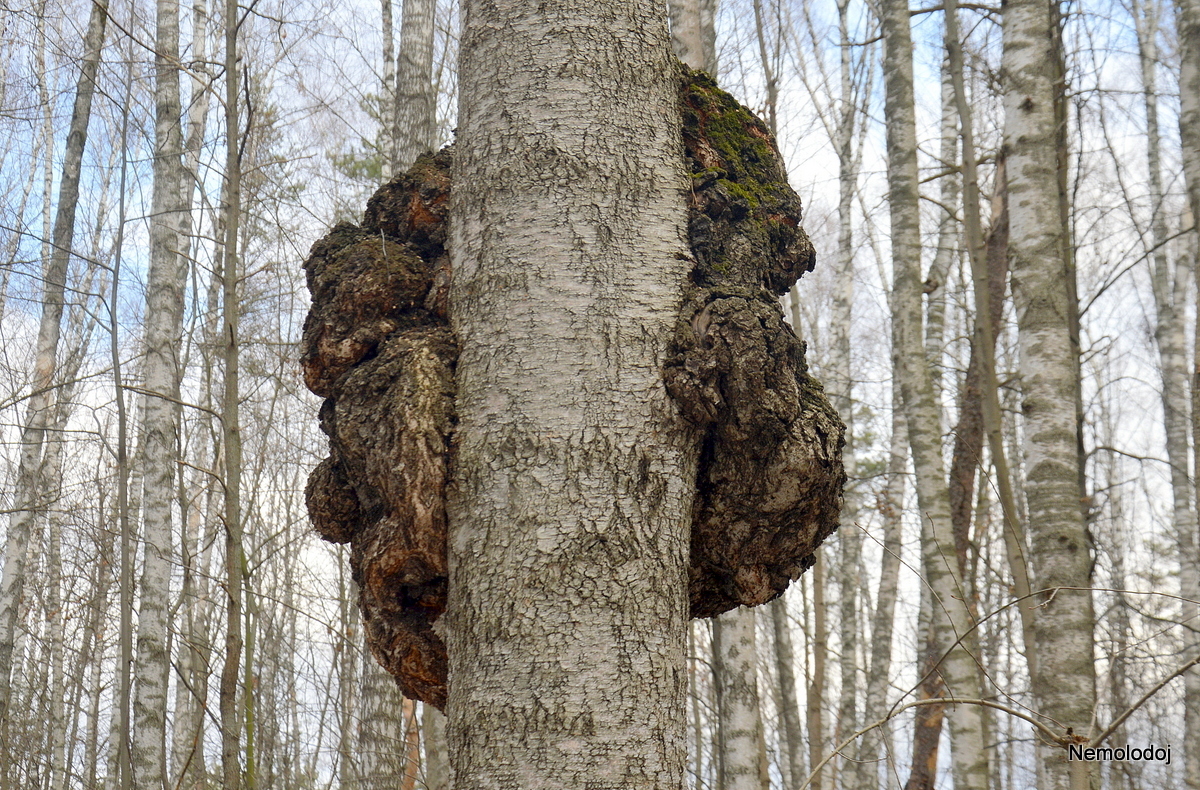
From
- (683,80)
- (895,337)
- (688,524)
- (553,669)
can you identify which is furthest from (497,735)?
(895,337)

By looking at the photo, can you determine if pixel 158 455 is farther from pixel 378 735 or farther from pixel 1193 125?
pixel 1193 125

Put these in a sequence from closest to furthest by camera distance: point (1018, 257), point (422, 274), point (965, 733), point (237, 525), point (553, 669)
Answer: point (553, 669) < point (422, 274) < point (237, 525) < point (1018, 257) < point (965, 733)

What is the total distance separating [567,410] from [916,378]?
4.46m

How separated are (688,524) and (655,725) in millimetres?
312

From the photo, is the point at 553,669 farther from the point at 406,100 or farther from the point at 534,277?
the point at 406,100

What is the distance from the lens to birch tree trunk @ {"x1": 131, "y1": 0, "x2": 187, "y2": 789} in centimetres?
592

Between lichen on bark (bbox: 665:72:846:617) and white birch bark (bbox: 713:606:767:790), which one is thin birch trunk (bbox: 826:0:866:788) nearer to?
white birch bark (bbox: 713:606:767:790)

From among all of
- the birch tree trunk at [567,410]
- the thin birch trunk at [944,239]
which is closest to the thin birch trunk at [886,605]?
the thin birch trunk at [944,239]

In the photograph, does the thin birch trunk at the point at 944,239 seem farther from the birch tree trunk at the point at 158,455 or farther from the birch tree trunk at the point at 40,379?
the birch tree trunk at the point at 40,379

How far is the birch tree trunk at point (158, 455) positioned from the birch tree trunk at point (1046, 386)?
5152 mm

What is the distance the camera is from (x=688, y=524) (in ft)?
4.55

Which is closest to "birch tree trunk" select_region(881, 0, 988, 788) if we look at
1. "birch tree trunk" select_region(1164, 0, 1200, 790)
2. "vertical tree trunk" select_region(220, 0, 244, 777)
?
"birch tree trunk" select_region(1164, 0, 1200, 790)

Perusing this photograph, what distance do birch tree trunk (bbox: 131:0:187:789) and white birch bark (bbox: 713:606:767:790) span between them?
375cm

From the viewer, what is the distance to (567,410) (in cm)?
133
